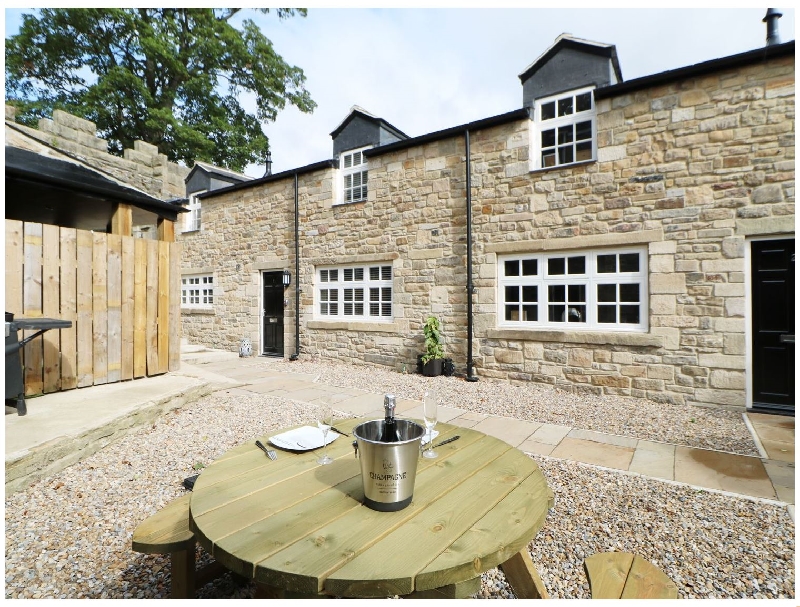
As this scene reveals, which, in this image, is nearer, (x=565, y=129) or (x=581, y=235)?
(x=581, y=235)

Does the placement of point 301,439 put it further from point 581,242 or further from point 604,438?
point 581,242

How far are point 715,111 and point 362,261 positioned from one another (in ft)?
19.8

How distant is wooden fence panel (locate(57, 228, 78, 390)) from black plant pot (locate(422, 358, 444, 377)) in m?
4.86

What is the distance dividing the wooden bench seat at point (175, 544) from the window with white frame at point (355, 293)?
636cm

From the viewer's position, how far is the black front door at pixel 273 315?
9672 mm

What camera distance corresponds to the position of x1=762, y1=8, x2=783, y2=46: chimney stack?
4.94m

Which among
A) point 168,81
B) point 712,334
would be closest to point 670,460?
point 712,334

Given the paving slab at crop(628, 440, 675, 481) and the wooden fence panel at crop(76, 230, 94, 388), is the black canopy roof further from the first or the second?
the paving slab at crop(628, 440, 675, 481)

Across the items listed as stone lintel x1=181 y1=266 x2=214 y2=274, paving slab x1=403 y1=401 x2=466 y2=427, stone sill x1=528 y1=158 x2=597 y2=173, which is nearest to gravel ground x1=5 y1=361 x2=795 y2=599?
paving slab x1=403 y1=401 x2=466 y2=427

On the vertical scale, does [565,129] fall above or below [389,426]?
above

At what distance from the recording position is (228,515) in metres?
1.24

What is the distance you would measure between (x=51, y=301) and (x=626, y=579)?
565cm

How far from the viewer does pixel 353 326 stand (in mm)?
8281

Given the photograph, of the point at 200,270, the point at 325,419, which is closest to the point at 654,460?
the point at 325,419
